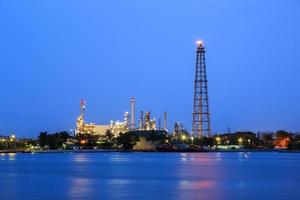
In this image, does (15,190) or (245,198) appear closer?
(245,198)

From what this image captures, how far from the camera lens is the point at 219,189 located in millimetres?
44531

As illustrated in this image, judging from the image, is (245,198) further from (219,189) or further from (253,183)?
(253,183)

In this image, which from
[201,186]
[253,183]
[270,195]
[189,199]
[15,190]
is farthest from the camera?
[253,183]

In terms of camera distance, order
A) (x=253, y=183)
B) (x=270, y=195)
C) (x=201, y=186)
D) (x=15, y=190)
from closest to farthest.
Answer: (x=270, y=195) < (x=15, y=190) < (x=201, y=186) < (x=253, y=183)

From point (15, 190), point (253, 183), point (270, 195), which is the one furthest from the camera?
point (253, 183)

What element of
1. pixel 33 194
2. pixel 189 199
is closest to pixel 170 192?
pixel 189 199

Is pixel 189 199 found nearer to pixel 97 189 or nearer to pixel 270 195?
pixel 270 195

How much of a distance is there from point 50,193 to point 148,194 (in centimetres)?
597

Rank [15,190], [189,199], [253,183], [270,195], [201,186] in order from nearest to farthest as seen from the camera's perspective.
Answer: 1. [189,199]
2. [270,195]
3. [15,190]
4. [201,186]
5. [253,183]

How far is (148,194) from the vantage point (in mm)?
40844

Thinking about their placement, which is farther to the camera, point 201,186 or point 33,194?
point 201,186

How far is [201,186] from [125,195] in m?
8.83

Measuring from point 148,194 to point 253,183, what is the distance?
1312 centimetres

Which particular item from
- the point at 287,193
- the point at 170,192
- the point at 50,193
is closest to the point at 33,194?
the point at 50,193
